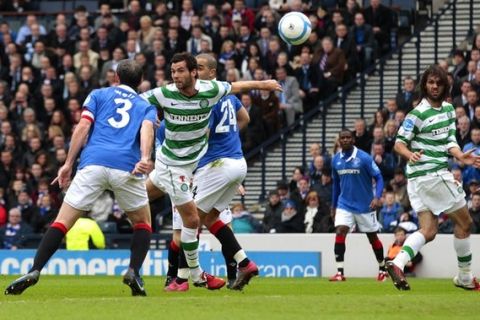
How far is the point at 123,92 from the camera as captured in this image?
44.8 feet

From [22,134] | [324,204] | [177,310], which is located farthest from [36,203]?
[177,310]

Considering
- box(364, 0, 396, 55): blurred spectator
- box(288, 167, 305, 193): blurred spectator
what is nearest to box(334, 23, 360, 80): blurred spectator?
box(364, 0, 396, 55): blurred spectator

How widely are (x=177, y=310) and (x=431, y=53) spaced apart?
668 inches

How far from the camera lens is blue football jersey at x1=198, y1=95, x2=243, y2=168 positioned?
14906 millimetres

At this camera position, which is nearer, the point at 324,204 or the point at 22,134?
the point at 324,204

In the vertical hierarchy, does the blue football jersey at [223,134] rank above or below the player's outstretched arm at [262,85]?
below

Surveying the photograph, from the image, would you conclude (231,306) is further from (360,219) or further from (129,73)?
(360,219)

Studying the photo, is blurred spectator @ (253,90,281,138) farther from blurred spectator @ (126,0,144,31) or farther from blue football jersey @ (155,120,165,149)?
blue football jersey @ (155,120,165,149)

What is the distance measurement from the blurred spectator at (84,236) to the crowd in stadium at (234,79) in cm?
165

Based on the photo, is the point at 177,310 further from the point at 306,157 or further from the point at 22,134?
the point at 22,134

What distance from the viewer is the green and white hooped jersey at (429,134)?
14797mm

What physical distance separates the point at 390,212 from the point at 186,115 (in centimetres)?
1013

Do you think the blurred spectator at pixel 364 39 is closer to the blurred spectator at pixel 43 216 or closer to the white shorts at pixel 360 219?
the blurred spectator at pixel 43 216

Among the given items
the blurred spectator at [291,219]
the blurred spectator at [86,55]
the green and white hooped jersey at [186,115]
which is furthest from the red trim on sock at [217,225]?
the blurred spectator at [86,55]
